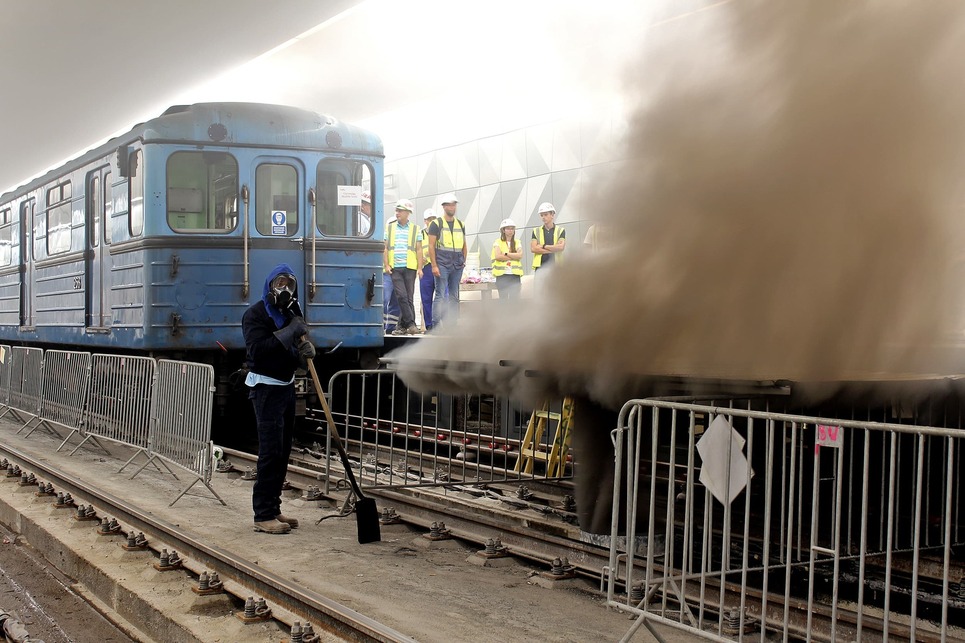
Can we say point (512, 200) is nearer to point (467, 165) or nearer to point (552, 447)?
point (467, 165)

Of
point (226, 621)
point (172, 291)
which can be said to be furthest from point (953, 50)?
point (172, 291)

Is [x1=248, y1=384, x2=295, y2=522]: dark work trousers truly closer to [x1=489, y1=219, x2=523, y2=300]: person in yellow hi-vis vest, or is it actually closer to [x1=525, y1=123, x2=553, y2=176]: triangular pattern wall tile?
[x1=489, y1=219, x2=523, y2=300]: person in yellow hi-vis vest

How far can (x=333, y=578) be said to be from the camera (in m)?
5.67

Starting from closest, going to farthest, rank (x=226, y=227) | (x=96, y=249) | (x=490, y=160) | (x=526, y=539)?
(x=526, y=539) < (x=226, y=227) < (x=96, y=249) < (x=490, y=160)

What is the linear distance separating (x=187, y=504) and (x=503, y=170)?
12.4 meters

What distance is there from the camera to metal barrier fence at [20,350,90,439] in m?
11.4

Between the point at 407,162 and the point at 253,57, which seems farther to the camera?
the point at 407,162

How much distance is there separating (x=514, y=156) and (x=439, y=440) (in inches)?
375

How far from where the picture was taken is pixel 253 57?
1496cm

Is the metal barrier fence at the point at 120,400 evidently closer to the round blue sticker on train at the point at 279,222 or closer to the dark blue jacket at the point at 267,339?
the round blue sticker on train at the point at 279,222

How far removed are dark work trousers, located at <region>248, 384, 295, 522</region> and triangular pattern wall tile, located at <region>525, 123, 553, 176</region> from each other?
38.6ft

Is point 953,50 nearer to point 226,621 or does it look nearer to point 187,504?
point 226,621

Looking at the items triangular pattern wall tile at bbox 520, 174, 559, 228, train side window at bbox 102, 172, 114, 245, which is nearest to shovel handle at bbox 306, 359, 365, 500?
train side window at bbox 102, 172, 114, 245

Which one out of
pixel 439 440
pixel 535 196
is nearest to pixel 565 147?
pixel 535 196
